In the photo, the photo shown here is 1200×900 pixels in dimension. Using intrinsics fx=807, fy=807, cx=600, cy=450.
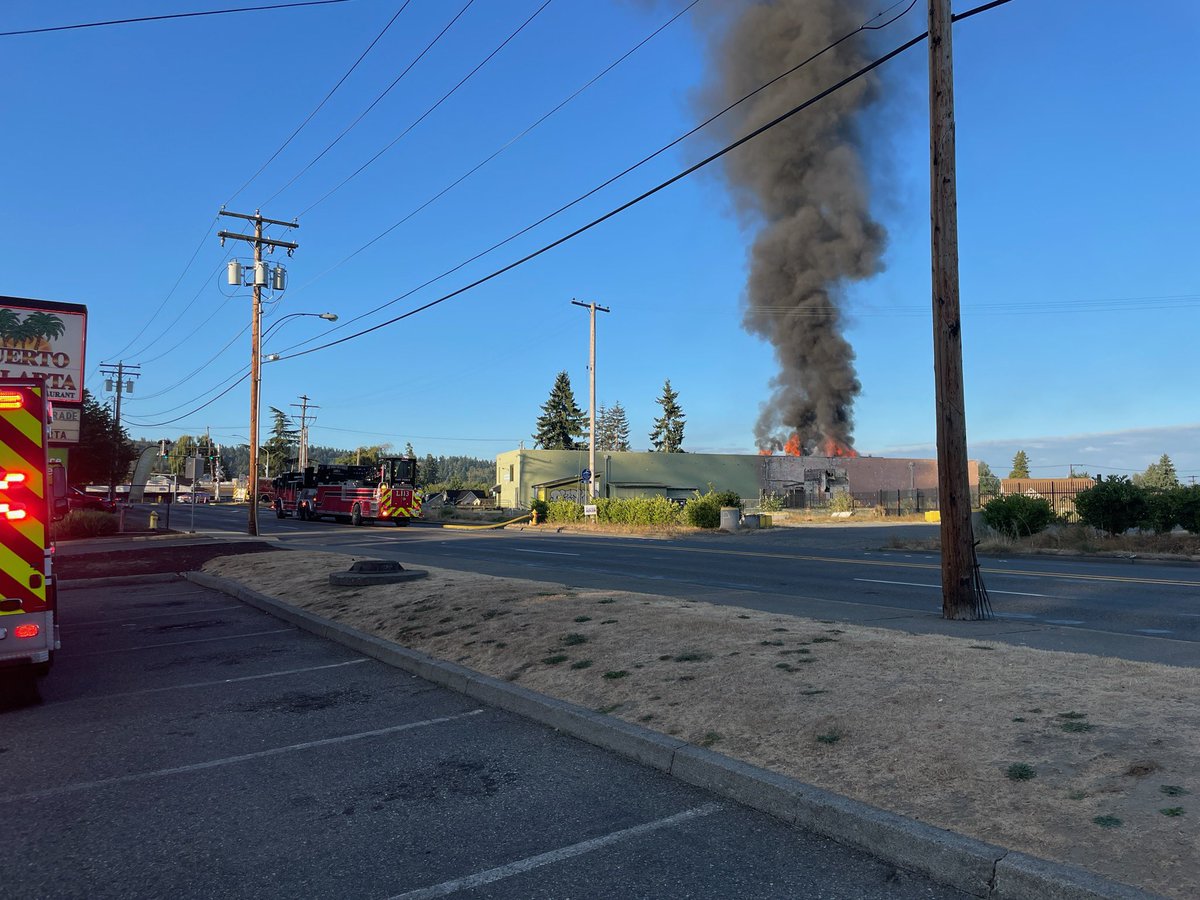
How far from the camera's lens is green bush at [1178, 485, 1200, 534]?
64.3 ft

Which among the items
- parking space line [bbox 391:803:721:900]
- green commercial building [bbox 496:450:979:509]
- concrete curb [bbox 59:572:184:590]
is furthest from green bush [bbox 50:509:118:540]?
green commercial building [bbox 496:450:979:509]

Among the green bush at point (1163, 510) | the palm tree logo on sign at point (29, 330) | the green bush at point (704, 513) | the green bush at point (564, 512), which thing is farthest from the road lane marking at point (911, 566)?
the palm tree logo on sign at point (29, 330)

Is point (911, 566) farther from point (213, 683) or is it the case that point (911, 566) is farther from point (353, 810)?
point (353, 810)

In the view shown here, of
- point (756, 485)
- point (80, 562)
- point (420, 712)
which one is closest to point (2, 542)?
point (420, 712)

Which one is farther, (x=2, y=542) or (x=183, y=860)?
(x=2, y=542)

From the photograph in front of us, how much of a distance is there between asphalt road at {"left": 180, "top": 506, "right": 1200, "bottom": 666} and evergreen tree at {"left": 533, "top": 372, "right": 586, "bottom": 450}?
68.8 metres

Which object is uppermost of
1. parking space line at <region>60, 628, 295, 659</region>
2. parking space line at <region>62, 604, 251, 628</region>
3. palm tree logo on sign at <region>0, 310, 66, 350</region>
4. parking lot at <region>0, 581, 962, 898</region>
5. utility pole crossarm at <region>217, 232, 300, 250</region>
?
utility pole crossarm at <region>217, 232, 300, 250</region>

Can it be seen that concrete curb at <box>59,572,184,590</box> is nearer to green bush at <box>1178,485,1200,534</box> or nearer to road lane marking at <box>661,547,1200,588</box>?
road lane marking at <box>661,547,1200,588</box>

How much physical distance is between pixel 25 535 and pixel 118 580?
1021cm

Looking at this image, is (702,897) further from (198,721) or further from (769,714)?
(198,721)

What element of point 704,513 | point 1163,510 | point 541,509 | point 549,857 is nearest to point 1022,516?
point 1163,510

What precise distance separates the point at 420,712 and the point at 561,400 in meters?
89.1

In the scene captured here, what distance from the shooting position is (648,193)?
1185 centimetres

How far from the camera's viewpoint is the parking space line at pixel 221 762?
4328 millimetres
